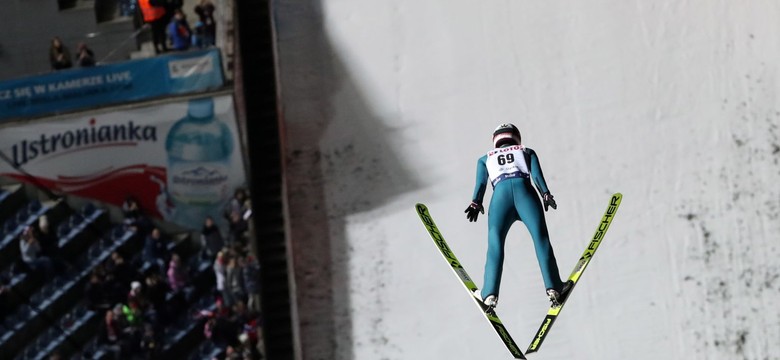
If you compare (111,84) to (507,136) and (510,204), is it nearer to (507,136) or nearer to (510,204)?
(510,204)

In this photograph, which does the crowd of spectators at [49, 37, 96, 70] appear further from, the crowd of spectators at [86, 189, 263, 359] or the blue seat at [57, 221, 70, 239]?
the crowd of spectators at [86, 189, 263, 359]

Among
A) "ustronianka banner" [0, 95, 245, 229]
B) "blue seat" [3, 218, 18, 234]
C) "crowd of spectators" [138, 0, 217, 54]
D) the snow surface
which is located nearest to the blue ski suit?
the snow surface

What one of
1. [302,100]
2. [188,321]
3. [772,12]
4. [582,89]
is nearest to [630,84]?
[582,89]

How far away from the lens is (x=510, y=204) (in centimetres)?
1755

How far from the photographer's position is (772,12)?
96.8ft

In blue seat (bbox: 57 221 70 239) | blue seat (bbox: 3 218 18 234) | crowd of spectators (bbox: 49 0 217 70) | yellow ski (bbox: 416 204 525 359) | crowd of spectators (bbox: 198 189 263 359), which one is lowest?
crowd of spectators (bbox: 198 189 263 359)

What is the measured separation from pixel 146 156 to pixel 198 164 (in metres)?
0.84

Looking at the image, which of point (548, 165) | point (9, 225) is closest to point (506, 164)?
point (548, 165)

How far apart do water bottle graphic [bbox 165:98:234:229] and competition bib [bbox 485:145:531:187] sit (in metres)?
11.3

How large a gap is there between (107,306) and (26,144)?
109 inches

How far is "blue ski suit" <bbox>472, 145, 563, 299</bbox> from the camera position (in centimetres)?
1734

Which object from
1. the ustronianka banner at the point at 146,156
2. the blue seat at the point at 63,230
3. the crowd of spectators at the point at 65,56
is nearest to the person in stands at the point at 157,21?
the crowd of spectators at the point at 65,56

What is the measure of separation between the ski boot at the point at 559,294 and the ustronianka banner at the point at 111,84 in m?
11.3

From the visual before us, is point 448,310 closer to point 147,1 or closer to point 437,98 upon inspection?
point 437,98
